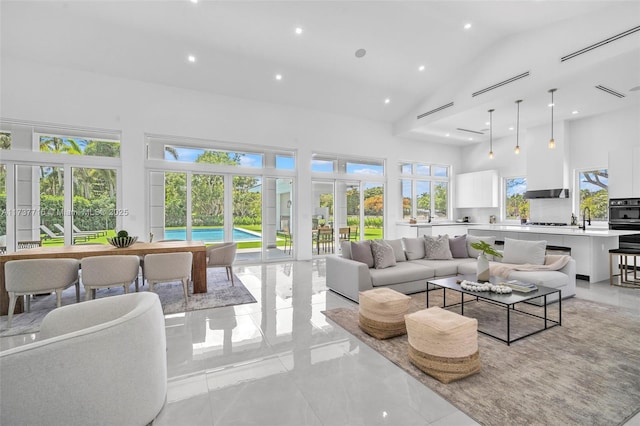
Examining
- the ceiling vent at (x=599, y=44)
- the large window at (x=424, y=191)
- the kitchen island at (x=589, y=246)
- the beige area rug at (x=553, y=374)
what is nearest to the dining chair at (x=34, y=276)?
the beige area rug at (x=553, y=374)

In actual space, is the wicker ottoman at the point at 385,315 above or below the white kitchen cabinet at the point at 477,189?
below

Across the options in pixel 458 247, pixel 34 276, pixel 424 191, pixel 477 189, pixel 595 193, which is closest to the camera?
pixel 34 276

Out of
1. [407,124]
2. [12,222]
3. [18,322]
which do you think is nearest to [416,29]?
[407,124]

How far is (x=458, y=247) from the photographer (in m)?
5.43

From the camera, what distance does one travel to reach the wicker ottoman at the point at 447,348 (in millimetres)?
2262

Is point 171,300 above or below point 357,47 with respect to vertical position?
below

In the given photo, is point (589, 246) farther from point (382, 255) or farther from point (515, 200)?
point (515, 200)

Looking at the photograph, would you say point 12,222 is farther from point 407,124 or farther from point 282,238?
point 407,124

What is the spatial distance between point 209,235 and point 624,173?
9.19m

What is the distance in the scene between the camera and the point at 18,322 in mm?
3494

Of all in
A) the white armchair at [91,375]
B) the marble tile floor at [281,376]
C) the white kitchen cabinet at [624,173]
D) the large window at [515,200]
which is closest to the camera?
the white armchair at [91,375]

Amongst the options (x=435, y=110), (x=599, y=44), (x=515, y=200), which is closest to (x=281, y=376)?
(x=599, y=44)

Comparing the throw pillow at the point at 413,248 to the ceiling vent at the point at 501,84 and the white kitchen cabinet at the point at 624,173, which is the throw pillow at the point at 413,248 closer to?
the ceiling vent at the point at 501,84

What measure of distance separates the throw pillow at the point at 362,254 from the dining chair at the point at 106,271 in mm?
3018
